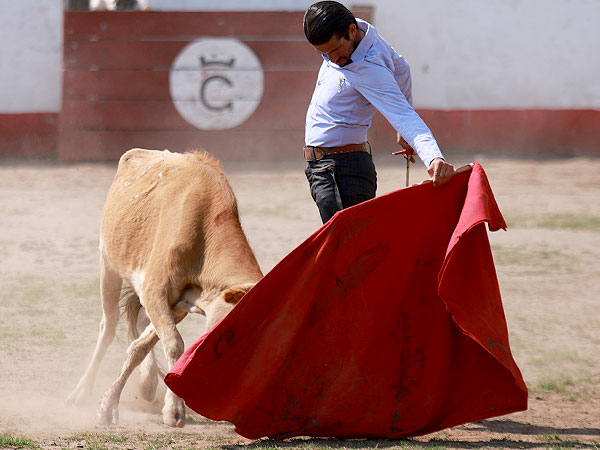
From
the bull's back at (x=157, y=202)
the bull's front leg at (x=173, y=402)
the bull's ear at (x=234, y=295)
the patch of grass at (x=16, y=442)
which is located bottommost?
the patch of grass at (x=16, y=442)

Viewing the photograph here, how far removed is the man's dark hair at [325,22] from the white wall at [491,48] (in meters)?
8.45

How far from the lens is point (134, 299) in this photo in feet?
15.4

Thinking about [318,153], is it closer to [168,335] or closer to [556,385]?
[168,335]

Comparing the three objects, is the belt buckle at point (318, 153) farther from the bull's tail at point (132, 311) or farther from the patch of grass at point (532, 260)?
the patch of grass at point (532, 260)

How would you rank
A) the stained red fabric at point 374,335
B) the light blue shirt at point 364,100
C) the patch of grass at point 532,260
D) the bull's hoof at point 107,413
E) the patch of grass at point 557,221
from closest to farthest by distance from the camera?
the stained red fabric at point 374,335 → the light blue shirt at point 364,100 → the bull's hoof at point 107,413 → the patch of grass at point 532,260 → the patch of grass at point 557,221

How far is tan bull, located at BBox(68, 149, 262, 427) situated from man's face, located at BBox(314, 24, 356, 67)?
77cm

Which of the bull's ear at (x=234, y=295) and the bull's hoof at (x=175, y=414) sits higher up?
the bull's ear at (x=234, y=295)

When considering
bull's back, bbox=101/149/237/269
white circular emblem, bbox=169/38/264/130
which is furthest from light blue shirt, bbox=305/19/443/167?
white circular emblem, bbox=169/38/264/130

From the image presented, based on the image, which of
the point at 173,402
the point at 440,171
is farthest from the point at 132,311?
the point at 440,171

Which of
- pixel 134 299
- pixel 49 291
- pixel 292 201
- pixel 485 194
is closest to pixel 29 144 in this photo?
pixel 292 201

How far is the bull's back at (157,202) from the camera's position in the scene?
4.04 meters

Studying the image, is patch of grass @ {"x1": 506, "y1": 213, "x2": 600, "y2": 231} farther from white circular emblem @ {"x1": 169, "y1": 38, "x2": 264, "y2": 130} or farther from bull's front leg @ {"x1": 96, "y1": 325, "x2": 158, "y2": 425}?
bull's front leg @ {"x1": 96, "y1": 325, "x2": 158, "y2": 425}

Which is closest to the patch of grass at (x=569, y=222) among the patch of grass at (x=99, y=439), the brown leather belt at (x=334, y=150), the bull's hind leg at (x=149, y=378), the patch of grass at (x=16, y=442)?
the brown leather belt at (x=334, y=150)

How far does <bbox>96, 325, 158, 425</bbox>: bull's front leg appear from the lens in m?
3.96
